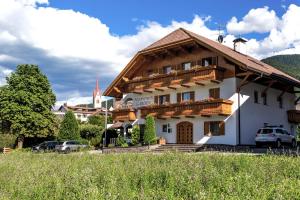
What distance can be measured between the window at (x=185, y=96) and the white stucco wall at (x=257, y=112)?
13.9 ft

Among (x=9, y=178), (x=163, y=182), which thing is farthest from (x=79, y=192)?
(x=9, y=178)

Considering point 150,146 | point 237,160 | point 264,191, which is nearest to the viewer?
point 264,191

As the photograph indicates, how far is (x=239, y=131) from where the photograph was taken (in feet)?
101

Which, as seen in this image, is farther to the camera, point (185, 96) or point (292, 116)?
point (292, 116)

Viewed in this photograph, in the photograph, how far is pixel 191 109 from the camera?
104 feet

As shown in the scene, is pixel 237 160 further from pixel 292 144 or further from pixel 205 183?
pixel 292 144

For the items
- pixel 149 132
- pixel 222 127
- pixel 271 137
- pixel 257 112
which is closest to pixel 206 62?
pixel 222 127

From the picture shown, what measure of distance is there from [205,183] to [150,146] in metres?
23.8

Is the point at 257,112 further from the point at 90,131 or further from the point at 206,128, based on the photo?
the point at 90,131

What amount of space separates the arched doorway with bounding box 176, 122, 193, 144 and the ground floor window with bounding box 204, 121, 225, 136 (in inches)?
66.5

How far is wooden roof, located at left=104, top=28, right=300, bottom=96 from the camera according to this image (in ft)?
98.9

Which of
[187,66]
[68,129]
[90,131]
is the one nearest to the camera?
[187,66]

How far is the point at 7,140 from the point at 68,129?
701cm

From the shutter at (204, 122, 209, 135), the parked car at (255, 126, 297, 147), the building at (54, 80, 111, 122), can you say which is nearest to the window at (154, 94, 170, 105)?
the shutter at (204, 122, 209, 135)
